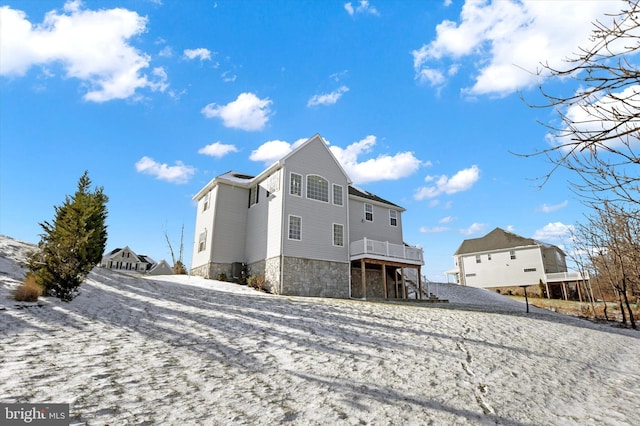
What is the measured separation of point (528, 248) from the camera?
4159cm

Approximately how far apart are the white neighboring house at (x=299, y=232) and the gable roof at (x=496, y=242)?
958 inches

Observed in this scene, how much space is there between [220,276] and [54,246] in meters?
11.4

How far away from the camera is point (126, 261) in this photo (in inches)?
2416

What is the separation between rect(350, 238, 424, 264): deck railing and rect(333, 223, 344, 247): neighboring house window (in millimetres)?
826

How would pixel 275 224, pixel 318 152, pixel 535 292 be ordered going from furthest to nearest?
pixel 535 292
pixel 318 152
pixel 275 224

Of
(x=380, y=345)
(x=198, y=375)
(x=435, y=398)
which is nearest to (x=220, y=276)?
(x=380, y=345)

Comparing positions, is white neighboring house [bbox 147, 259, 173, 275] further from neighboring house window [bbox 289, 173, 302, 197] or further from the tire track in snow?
the tire track in snow

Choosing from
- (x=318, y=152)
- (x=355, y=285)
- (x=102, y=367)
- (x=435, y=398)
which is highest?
(x=318, y=152)

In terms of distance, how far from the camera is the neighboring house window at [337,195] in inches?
914

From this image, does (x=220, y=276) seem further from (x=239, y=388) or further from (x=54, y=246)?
(x=239, y=388)

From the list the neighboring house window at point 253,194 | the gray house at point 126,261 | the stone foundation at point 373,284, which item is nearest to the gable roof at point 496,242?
the stone foundation at point 373,284

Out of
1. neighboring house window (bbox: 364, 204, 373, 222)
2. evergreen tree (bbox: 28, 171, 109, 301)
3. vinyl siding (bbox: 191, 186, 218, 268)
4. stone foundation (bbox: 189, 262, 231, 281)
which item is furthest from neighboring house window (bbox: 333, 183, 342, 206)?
evergreen tree (bbox: 28, 171, 109, 301)

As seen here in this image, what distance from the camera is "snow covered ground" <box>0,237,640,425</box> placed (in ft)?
16.5

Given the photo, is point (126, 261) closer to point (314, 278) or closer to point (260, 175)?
point (260, 175)
